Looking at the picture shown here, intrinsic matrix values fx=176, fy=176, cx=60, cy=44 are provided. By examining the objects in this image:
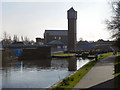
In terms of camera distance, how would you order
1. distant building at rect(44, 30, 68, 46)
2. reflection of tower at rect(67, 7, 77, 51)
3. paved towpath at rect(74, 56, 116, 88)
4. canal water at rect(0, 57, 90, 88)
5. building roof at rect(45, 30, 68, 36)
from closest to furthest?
paved towpath at rect(74, 56, 116, 88) → canal water at rect(0, 57, 90, 88) → reflection of tower at rect(67, 7, 77, 51) → distant building at rect(44, 30, 68, 46) → building roof at rect(45, 30, 68, 36)

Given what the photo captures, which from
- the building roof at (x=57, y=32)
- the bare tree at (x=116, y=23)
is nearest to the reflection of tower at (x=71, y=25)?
the building roof at (x=57, y=32)

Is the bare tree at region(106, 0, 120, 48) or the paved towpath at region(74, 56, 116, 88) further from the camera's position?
the bare tree at region(106, 0, 120, 48)

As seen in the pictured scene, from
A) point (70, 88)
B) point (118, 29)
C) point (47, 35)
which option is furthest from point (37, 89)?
point (47, 35)

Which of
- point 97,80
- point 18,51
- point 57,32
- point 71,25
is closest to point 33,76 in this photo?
point 97,80

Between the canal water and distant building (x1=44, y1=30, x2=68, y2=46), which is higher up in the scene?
distant building (x1=44, y1=30, x2=68, y2=46)

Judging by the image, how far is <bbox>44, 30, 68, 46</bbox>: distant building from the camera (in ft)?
379

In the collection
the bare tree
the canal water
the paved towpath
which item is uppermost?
the bare tree

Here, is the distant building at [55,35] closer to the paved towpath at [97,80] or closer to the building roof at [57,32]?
the building roof at [57,32]

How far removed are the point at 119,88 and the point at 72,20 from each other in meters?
75.4

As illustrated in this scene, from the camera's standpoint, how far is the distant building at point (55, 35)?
379 feet

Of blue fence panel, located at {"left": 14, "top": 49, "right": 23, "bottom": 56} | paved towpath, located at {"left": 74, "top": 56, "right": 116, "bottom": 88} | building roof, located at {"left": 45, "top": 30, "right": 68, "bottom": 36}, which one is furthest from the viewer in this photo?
building roof, located at {"left": 45, "top": 30, "right": 68, "bottom": 36}

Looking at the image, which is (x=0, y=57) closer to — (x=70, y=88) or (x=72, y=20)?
(x=70, y=88)

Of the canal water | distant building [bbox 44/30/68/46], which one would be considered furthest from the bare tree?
distant building [bbox 44/30/68/46]

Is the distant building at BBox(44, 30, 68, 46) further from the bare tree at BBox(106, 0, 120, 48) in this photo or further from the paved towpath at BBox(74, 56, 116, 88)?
the paved towpath at BBox(74, 56, 116, 88)
